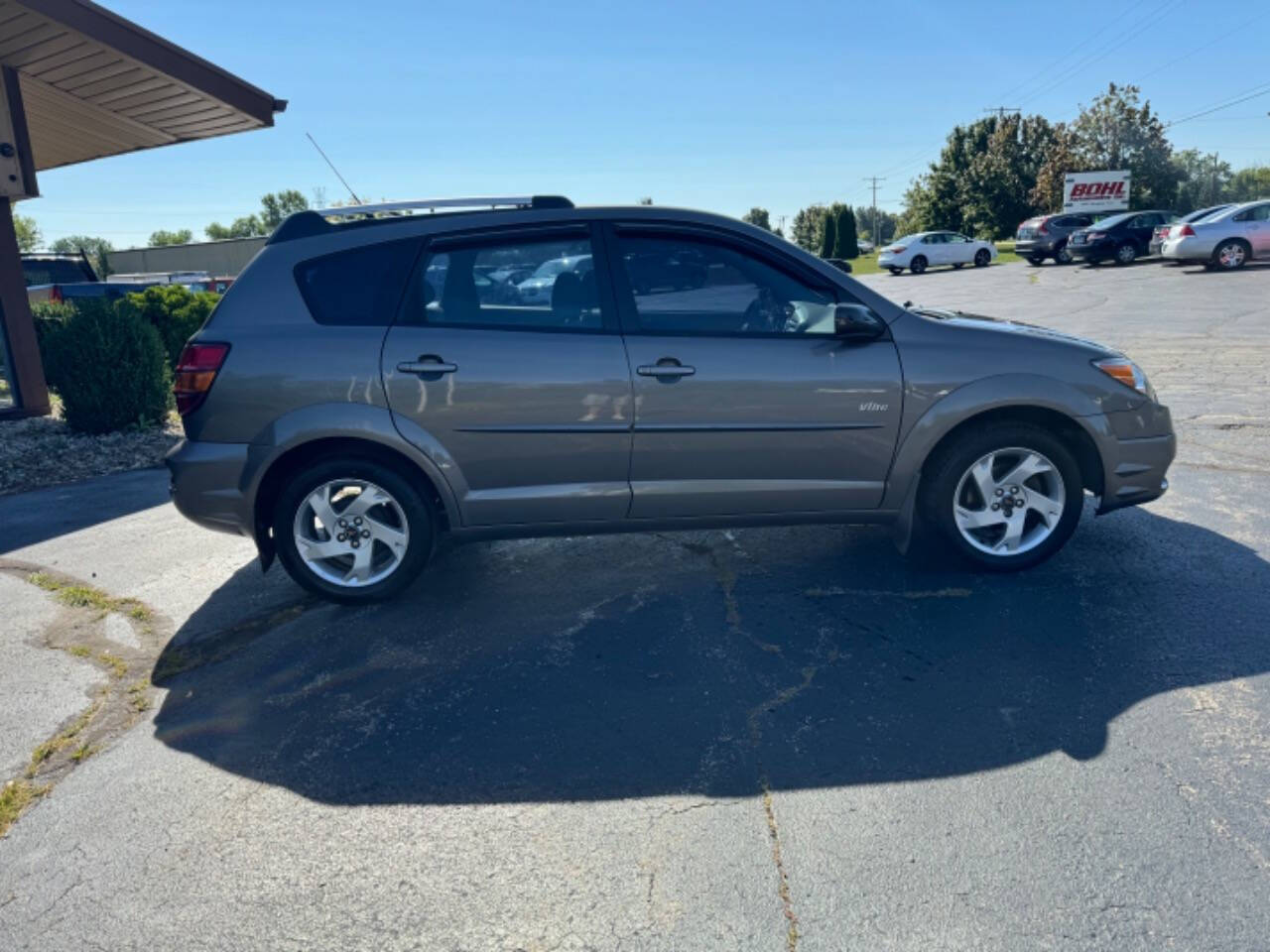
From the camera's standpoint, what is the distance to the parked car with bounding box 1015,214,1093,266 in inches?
1222

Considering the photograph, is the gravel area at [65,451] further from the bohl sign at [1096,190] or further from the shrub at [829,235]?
the shrub at [829,235]

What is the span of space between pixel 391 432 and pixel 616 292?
4.03ft

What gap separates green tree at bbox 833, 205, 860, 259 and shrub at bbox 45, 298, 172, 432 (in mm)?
51696

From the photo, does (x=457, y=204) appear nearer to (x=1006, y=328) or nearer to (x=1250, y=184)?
(x=1006, y=328)

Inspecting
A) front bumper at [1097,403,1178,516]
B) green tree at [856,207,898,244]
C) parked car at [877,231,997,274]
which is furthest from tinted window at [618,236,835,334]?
green tree at [856,207,898,244]

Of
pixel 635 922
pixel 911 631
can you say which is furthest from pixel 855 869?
pixel 911 631

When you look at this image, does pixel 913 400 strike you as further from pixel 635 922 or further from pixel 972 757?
pixel 635 922

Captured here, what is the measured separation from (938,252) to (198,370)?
35.9 meters

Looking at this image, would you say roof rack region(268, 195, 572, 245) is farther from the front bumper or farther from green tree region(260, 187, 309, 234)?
green tree region(260, 187, 309, 234)

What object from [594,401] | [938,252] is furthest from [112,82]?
[938,252]

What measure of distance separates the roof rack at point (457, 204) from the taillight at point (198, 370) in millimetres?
851

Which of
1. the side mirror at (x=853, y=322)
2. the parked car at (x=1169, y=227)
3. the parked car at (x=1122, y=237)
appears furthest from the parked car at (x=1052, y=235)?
the side mirror at (x=853, y=322)

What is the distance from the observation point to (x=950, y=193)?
5884cm

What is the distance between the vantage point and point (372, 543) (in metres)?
4.40
